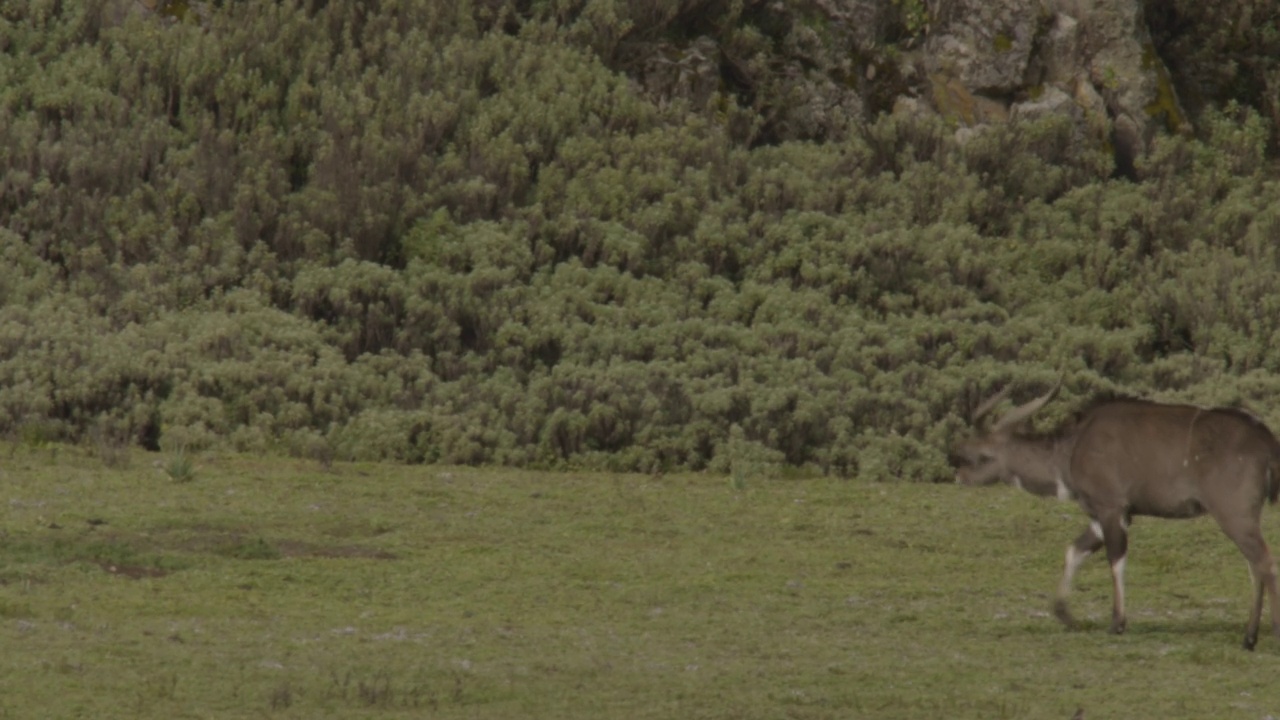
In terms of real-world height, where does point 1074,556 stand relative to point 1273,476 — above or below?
below

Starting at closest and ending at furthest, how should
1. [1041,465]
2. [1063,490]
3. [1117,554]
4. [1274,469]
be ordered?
[1274,469]
[1117,554]
[1063,490]
[1041,465]

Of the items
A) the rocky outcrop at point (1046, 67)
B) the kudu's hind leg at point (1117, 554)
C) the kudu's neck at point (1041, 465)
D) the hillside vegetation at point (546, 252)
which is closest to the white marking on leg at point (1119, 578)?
the kudu's hind leg at point (1117, 554)

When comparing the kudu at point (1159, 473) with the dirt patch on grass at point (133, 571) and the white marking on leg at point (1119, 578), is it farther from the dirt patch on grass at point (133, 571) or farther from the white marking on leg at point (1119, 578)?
the dirt patch on grass at point (133, 571)

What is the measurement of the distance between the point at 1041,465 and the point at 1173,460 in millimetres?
1421

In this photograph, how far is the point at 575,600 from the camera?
14508mm

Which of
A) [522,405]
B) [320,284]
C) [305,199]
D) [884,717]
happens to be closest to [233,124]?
[305,199]

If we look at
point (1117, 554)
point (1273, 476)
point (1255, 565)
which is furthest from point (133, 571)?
point (1273, 476)

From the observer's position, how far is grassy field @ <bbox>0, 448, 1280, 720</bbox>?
1117 centimetres

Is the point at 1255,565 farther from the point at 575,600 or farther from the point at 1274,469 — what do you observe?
the point at 575,600

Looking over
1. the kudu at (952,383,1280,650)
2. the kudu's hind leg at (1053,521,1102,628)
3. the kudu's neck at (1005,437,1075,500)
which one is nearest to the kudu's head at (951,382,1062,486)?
the kudu's neck at (1005,437,1075,500)

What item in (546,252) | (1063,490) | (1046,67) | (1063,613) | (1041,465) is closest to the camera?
(1063,613)

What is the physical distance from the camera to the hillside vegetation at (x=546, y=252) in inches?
837

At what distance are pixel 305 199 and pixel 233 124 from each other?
2082 millimetres

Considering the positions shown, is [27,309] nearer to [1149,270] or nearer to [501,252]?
[501,252]
